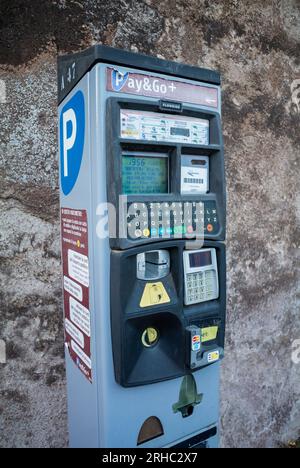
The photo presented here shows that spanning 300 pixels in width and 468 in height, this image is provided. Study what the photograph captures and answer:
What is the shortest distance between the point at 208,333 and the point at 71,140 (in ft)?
2.66

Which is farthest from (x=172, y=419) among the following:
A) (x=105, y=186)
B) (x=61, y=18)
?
(x=61, y=18)

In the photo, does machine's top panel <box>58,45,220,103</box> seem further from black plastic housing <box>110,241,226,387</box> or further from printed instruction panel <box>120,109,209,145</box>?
black plastic housing <box>110,241,226,387</box>

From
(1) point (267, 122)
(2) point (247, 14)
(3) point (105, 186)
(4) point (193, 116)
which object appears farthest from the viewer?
(1) point (267, 122)

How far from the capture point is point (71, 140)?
117 centimetres

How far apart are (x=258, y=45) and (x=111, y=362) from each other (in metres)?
1.77

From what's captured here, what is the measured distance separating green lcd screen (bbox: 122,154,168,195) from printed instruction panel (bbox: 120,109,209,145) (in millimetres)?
63

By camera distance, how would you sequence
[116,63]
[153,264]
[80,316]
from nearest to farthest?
[116,63] → [153,264] → [80,316]

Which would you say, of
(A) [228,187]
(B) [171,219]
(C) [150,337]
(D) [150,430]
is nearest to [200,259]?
(B) [171,219]

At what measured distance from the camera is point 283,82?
1.96 m

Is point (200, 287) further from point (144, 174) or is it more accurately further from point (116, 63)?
point (116, 63)

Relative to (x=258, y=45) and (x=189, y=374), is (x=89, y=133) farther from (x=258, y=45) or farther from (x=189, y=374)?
(x=258, y=45)

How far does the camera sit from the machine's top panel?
952 mm

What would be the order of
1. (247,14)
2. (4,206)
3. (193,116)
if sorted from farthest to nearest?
(247,14) → (4,206) → (193,116)

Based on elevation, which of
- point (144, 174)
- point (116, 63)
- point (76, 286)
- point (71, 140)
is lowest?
point (76, 286)
